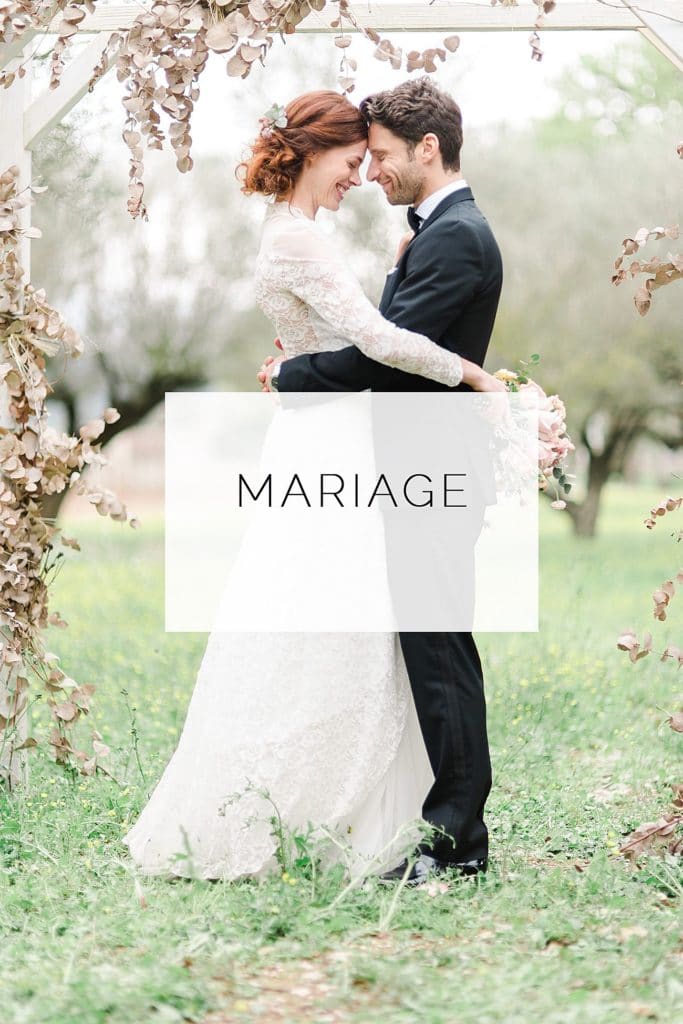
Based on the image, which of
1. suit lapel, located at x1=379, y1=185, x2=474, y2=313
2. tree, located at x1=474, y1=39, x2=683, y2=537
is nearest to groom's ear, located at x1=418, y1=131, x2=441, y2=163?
suit lapel, located at x1=379, y1=185, x2=474, y2=313

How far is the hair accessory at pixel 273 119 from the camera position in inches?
121

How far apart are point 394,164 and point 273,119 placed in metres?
0.33

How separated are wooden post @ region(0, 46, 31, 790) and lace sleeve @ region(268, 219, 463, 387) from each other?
1.05 meters

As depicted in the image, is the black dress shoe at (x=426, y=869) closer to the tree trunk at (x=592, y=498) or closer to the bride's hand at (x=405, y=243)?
the bride's hand at (x=405, y=243)

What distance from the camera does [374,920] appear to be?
9.39ft

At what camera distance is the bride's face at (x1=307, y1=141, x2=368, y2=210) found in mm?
3164

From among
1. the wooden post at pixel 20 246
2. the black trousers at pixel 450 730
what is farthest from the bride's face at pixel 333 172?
the black trousers at pixel 450 730

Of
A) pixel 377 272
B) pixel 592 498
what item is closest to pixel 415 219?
pixel 377 272

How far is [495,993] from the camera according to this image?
2404 mm

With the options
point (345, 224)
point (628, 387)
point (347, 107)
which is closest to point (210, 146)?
point (345, 224)

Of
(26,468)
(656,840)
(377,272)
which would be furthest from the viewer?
(377,272)

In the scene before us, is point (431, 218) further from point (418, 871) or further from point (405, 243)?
point (418, 871)

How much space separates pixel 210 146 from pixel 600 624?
5.37 m

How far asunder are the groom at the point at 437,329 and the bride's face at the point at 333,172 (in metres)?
0.06
